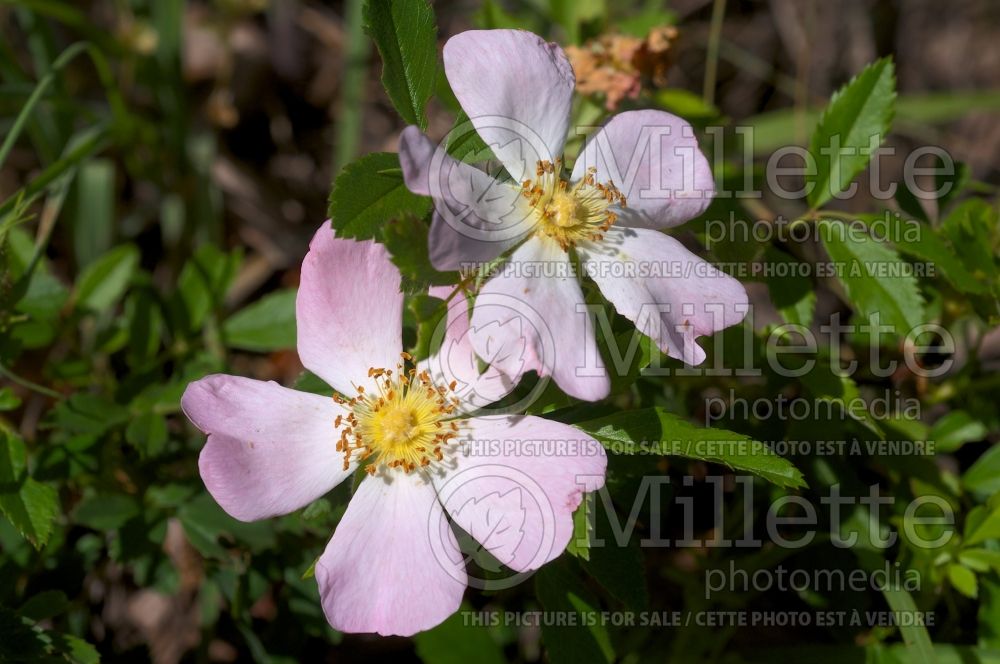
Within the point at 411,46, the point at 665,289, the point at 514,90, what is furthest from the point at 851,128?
the point at 411,46

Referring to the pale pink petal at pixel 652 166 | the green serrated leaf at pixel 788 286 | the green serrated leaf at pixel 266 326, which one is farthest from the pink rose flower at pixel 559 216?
the green serrated leaf at pixel 266 326

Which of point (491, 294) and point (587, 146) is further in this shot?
point (587, 146)

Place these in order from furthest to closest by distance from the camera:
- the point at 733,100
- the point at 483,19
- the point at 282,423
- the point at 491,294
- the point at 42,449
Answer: the point at 733,100 → the point at 483,19 → the point at 42,449 → the point at 282,423 → the point at 491,294

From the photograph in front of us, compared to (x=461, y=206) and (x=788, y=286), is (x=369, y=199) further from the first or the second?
(x=788, y=286)

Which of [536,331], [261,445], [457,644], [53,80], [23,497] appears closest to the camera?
[536,331]

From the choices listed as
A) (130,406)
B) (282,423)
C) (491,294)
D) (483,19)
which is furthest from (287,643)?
(483,19)

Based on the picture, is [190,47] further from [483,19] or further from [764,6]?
[764,6]
